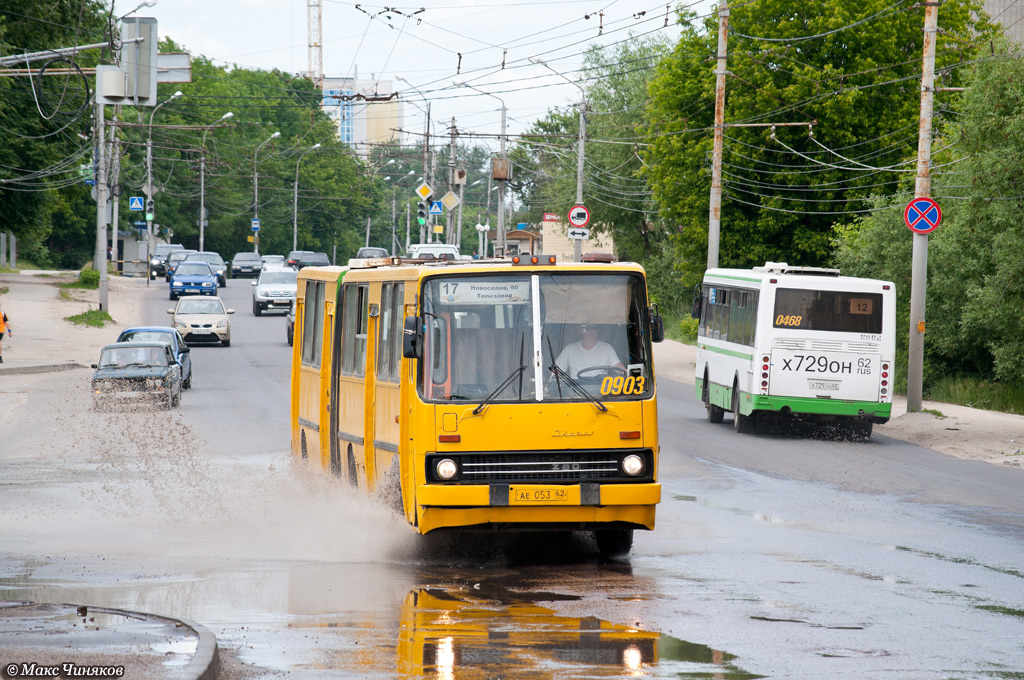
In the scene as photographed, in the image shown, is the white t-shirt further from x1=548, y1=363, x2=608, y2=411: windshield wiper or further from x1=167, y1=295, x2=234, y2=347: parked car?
x1=167, y1=295, x2=234, y2=347: parked car

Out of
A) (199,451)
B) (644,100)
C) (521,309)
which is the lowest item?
(199,451)

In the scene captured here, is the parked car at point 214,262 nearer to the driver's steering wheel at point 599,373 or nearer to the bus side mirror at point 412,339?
the bus side mirror at point 412,339

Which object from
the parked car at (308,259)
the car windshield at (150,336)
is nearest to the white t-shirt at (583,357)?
the car windshield at (150,336)

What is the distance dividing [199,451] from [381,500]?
8.02 metres

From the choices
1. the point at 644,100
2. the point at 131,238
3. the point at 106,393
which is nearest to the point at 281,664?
the point at 106,393

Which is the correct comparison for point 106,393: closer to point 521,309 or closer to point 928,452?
point 928,452

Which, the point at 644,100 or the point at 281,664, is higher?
the point at 644,100

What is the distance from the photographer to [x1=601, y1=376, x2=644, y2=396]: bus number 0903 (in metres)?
10.6

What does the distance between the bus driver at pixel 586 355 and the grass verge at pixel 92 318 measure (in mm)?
37629

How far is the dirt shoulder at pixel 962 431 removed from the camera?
68.3 ft

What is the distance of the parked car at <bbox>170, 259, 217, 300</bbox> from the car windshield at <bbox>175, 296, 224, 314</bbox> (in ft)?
50.4

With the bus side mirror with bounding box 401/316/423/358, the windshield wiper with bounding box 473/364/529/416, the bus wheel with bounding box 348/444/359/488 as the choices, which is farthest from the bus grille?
the bus wheel with bounding box 348/444/359/488

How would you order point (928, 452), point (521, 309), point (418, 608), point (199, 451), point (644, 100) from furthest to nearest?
1. point (644, 100)
2. point (928, 452)
3. point (199, 451)
4. point (521, 309)
5. point (418, 608)

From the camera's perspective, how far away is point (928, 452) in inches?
830
